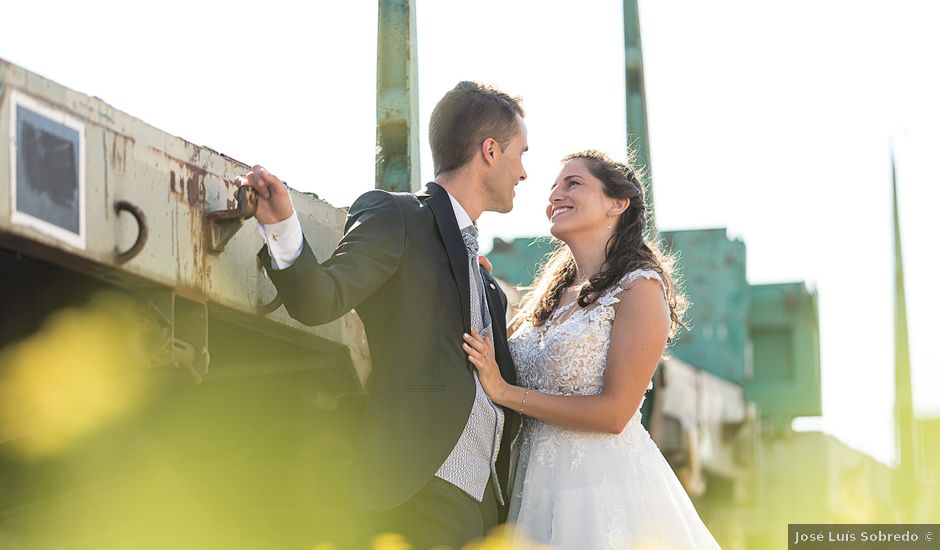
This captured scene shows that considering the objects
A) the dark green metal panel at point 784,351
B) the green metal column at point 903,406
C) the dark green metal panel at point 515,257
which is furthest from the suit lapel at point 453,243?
the dark green metal panel at point 784,351

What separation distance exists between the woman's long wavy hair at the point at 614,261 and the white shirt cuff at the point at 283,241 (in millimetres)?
1252

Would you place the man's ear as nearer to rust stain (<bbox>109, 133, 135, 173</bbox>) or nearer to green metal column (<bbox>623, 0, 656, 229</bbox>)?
rust stain (<bbox>109, 133, 135, 173</bbox>)

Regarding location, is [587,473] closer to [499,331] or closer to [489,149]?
[499,331]

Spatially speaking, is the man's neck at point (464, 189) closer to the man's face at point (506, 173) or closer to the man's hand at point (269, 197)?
the man's face at point (506, 173)

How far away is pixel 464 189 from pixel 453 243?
0.25m

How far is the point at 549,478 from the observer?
13.6ft

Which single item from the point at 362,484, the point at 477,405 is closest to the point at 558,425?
the point at 477,405

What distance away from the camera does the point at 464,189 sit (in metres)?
4.01

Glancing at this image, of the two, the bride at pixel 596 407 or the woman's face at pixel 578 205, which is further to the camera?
the woman's face at pixel 578 205

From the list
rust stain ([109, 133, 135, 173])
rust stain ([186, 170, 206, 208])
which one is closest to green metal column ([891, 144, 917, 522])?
rust stain ([186, 170, 206, 208])

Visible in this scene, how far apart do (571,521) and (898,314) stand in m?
9.97

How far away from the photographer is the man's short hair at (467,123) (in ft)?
13.2

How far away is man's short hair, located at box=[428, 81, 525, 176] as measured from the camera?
4016mm

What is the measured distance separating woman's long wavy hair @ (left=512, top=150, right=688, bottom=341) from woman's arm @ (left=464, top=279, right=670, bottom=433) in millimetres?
121
